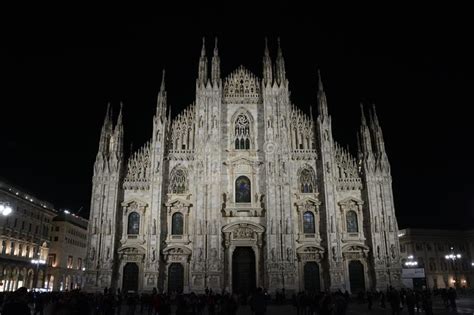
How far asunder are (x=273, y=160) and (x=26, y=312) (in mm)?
35877

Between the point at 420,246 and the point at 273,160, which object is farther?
the point at 420,246

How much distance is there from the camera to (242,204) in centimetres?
4281

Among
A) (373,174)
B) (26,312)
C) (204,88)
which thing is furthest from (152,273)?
(26,312)

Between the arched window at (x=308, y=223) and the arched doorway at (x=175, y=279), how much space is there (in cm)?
1312

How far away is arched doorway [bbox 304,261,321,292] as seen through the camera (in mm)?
40969

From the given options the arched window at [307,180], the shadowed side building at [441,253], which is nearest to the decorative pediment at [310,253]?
the arched window at [307,180]

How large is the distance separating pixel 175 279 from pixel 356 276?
58.7 ft

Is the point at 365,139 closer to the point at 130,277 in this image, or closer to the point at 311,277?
the point at 311,277

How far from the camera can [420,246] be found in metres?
74.2

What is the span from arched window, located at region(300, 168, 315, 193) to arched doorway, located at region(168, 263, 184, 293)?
1494 centimetres

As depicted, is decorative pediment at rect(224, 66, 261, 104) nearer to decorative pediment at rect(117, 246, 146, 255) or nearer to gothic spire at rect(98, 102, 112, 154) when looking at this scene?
gothic spire at rect(98, 102, 112, 154)

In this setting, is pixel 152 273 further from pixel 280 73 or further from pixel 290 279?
pixel 280 73

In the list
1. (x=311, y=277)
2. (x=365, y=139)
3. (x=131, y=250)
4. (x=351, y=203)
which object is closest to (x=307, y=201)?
(x=351, y=203)

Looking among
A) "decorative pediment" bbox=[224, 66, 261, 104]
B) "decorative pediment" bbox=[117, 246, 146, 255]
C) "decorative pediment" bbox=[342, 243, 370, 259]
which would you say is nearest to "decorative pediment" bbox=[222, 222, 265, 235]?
"decorative pediment" bbox=[117, 246, 146, 255]
